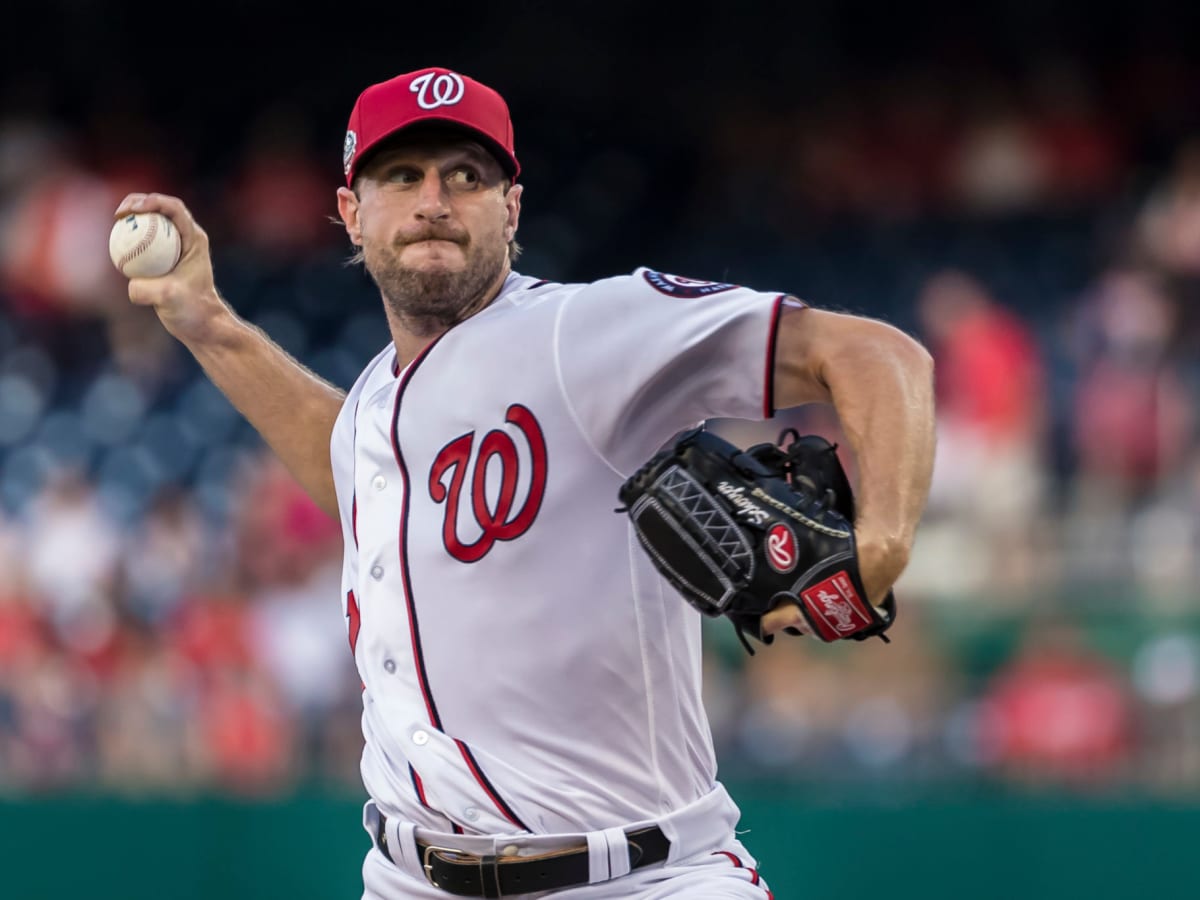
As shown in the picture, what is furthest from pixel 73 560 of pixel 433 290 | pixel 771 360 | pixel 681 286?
pixel 771 360

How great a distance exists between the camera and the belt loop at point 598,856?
279 centimetres

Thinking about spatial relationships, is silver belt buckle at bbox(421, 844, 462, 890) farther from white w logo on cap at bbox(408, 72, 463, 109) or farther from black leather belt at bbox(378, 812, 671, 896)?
white w logo on cap at bbox(408, 72, 463, 109)

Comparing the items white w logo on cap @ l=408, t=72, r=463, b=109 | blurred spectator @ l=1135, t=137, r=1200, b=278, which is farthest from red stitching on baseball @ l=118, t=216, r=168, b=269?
blurred spectator @ l=1135, t=137, r=1200, b=278

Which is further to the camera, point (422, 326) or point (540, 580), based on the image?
point (422, 326)

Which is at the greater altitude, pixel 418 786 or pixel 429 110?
pixel 429 110

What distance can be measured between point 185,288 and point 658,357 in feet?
3.92

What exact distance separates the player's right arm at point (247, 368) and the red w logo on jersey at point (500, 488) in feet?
2.20

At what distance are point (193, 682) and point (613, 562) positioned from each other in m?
4.25

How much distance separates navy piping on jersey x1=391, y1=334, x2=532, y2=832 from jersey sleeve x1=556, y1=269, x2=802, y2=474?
33 cm

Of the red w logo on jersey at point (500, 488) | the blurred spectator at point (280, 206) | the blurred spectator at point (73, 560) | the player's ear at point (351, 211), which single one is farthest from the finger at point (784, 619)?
the blurred spectator at point (280, 206)

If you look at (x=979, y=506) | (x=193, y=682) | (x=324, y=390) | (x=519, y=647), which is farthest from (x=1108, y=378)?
(x=519, y=647)

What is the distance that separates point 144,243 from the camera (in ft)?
11.2

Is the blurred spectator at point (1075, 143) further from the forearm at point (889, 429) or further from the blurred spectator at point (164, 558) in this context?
the forearm at point (889, 429)

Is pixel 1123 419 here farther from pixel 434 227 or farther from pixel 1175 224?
pixel 434 227
